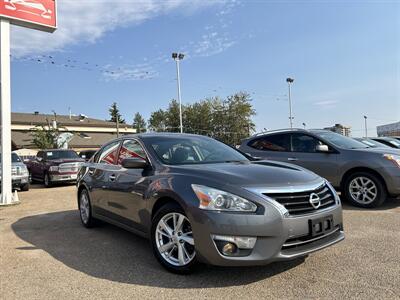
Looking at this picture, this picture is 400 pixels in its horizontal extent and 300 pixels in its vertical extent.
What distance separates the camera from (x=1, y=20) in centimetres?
1175

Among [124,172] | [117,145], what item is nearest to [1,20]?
[117,145]

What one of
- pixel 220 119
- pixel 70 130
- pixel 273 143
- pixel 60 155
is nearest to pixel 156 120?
pixel 220 119

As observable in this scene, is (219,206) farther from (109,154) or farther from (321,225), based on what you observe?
(109,154)

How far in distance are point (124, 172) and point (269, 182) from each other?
7.46 ft

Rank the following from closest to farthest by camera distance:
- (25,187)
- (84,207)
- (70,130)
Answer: (84,207) < (25,187) < (70,130)

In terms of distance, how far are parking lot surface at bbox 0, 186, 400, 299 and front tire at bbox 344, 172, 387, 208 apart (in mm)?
1315

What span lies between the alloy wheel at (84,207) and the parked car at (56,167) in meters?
9.83

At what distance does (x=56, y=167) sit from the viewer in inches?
642

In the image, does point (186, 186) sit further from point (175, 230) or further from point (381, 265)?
point (381, 265)

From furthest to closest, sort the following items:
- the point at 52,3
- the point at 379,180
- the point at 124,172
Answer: the point at 52,3 → the point at 379,180 → the point at 124,172

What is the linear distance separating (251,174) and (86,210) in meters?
3.82

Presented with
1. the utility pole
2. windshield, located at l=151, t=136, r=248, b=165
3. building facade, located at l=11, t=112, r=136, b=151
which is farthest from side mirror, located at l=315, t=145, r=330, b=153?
building facade, located at l=11, t=112, r=136, b=151

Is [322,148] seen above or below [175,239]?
above

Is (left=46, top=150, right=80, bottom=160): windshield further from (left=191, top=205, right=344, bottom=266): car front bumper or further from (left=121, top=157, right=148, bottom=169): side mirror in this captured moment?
(left=191, top=205, right=344, bottom=266): car front bumper
